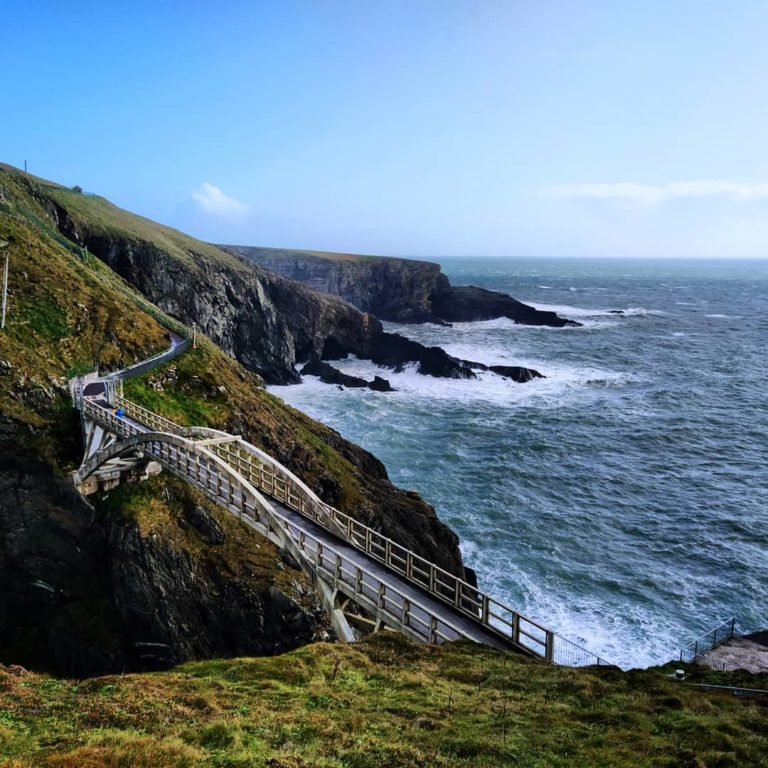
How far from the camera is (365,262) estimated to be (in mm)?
140250

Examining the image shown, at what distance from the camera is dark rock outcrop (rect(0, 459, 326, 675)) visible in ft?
80.1

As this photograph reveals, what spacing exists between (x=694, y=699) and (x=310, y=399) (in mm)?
58952

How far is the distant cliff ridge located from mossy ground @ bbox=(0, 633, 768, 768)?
11572 cm

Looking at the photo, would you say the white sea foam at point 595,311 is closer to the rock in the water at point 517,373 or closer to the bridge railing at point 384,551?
the rock in the water at point 517,373

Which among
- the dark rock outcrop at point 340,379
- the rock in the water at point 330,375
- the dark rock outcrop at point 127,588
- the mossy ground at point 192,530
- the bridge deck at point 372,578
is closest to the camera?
the bridge deck at point 372,578

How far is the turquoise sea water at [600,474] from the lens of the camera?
31.8 meters

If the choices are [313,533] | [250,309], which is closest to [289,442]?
[313,533]

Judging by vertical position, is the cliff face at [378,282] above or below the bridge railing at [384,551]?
above

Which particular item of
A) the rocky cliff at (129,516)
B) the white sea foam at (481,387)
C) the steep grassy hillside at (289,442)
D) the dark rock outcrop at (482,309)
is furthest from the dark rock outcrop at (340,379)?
the dark rock outcrop at (482,309)

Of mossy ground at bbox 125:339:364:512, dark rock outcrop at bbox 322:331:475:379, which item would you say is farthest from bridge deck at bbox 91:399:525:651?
dark rock outcrop at bbox 322:331:475:379

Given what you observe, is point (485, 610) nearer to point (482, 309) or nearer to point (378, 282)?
point (482, 309)

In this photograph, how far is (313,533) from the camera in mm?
21453

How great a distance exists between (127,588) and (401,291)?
115548 mm

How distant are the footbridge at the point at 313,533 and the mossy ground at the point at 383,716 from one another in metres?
0.99
